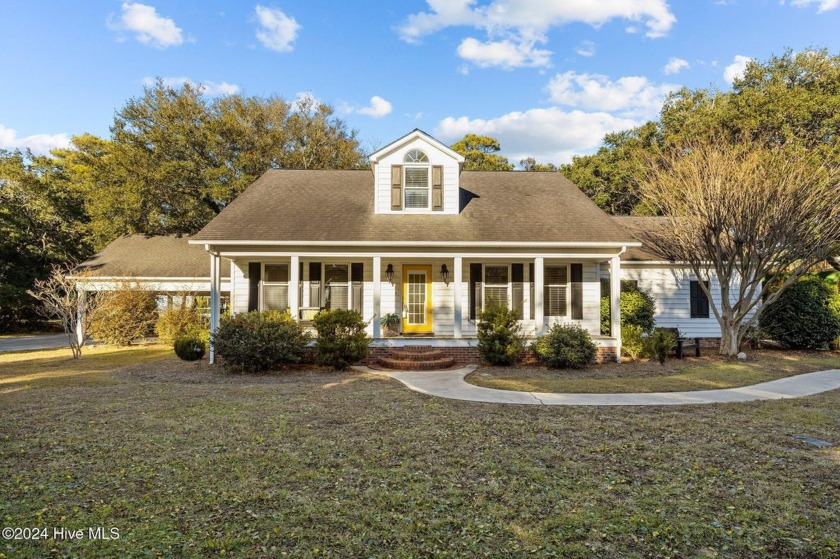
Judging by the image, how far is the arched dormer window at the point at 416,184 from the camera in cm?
1391

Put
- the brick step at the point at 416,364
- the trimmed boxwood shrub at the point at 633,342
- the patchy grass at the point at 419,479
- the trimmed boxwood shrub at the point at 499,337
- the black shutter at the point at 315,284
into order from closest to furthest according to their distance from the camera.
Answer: the patchy grass at the point at 419,479 → the brick step at the point at 416,364 → the trimmed boxwood shrub at the point at 499,337 → the trimmed boxwood shrub at the point at 633,342 → the black shutter at the point at 315,284

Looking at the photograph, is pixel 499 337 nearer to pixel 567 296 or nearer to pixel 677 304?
pixel 567 296

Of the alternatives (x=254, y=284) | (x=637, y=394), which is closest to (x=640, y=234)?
(x=637, y=394)

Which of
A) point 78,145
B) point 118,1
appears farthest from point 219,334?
point 78,145

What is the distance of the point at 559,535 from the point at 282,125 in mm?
28257

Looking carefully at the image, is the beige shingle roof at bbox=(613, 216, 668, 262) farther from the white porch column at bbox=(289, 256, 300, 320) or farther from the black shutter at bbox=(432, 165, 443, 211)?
the white porch column at bbox=(289, 256, 300, 320)

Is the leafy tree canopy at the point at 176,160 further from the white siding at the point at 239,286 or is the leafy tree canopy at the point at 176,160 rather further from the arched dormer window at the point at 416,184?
the arched dormer window at the point at 416,184

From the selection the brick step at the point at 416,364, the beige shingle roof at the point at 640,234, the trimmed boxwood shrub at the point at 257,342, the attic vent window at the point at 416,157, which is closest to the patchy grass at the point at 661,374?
the brick step at the point at 416,364

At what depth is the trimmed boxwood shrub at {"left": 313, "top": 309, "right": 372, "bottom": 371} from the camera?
11.2m

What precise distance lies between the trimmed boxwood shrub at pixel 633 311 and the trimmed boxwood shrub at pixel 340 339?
8.10 m

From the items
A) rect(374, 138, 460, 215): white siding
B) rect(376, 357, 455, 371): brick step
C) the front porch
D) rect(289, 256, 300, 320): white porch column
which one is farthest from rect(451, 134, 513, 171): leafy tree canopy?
rect(376, 357, 455, 371): brick step

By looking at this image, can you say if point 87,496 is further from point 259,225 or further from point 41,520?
point 259,225

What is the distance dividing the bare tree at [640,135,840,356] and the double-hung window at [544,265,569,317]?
3.48 meters

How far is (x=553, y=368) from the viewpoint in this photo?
11.5 metres
